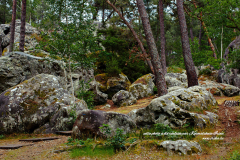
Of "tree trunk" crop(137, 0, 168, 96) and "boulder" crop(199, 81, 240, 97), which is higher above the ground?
"tree trunk" crop(137, 0, 168, 96)

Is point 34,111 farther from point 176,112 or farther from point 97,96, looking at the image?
point 97,96

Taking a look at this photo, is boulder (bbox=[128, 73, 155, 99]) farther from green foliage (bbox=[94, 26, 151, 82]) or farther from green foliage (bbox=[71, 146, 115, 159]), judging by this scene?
green foliage (bbox=[71, 146, 115, 159])

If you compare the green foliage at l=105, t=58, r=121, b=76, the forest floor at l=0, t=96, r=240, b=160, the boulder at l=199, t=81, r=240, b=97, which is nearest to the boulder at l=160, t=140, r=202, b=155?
the forest floor at l=0, t=96, r=240, b=160

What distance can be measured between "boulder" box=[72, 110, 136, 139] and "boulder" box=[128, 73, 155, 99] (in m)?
10.2

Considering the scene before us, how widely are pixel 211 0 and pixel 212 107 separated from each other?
9.71m

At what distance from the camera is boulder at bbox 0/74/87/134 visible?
6.81 metres

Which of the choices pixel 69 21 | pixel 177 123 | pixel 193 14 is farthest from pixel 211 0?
pixel 177 123

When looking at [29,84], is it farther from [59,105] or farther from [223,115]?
[223,115]

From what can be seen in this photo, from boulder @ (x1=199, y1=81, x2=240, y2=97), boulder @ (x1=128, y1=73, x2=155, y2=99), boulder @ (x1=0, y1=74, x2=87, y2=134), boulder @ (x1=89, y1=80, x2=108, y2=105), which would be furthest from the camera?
boulder @ (x1=128, y1=73, x2=155, y2=99)

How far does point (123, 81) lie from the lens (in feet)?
55.8

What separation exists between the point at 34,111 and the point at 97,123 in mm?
3815

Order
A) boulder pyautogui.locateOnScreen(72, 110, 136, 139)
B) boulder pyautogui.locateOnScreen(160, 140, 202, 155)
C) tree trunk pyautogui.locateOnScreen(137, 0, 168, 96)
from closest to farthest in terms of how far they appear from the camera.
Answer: boulder pyautogui.locateOnScreen(160, 140, 202, 155)
boulder pyautogui.locateOnScreen(72, 110, 136, 139)
tree trunk pyautogui.locateOnScreen(137, 0, 168, 96)

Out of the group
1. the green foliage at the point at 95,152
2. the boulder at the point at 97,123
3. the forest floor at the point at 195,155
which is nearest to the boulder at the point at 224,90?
the forest floor at the point at 195,155

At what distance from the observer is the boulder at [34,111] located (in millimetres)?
6812
